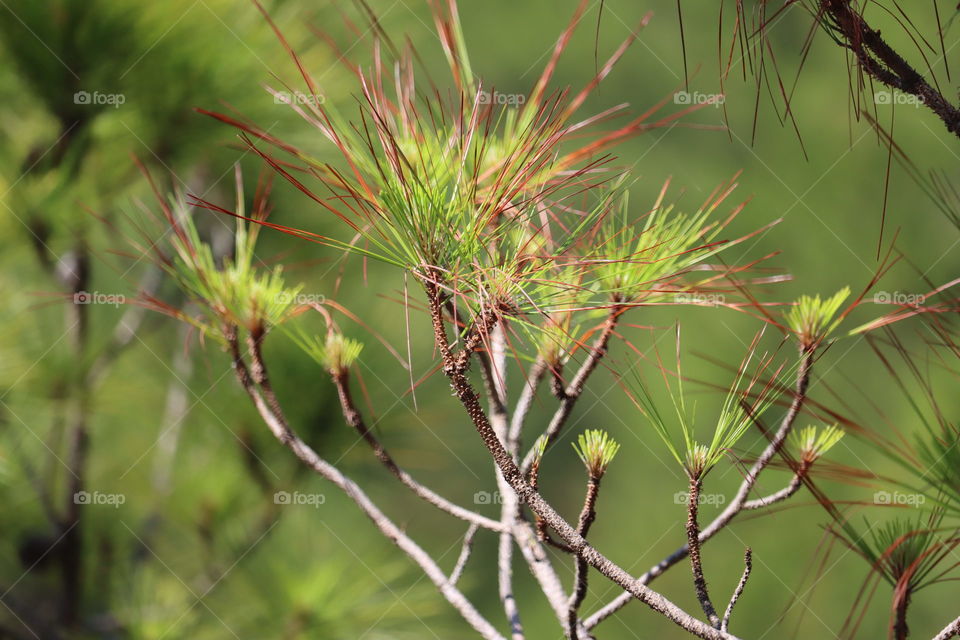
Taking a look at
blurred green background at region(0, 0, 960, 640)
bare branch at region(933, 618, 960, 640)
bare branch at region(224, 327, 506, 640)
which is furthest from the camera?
blurred green background at region(0, 0, 960, 640)

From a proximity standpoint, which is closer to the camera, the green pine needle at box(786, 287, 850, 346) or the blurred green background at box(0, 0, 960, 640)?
the green pine needle at box(786, 287, 850, 346)

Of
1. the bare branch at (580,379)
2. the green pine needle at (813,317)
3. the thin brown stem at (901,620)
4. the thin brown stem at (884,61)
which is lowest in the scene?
the thin brown stem at (901,620)

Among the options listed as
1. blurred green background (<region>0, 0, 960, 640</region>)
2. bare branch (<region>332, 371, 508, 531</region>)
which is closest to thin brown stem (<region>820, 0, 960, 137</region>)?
blurred green background (<region>0, 0, 960, 640</region>)

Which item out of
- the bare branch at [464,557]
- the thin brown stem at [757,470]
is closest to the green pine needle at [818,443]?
the thin brown stem at [757,470]

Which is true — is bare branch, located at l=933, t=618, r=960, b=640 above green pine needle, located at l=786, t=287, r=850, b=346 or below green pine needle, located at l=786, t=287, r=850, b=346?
below

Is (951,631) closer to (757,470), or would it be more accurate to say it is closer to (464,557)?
(757,470)

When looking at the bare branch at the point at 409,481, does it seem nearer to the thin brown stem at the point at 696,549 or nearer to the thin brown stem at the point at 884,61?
the thin brown stem at the point at 696,549

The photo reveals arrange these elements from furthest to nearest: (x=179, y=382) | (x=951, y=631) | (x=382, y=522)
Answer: (x=179, y=382) → (x=382, y=522) → (x=951, y=631)

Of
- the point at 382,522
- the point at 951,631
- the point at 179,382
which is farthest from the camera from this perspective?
the point at 179,382

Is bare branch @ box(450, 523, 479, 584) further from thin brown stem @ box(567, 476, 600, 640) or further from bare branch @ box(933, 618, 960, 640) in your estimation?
bare branch @ box(933, 618, 960, 640)

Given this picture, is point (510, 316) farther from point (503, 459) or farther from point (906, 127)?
point (906, 127)

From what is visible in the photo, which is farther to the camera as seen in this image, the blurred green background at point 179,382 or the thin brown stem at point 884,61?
the blurred green background at point 179,382

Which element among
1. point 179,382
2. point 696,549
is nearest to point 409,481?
point 696,549

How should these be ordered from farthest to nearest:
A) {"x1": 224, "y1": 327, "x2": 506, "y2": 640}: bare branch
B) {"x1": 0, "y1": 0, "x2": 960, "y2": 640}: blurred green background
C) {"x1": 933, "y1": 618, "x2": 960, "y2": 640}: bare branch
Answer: {"x1": 0, "y1": 0, "x2": 960, "y2": 640}: blurred green background, {"x1": 224, "y1": 327, "x2": 506, "y2": 640}: bare branch, {"x1": 933, "y1": 618, "x2": 960, "y2": 640}: bare branch
